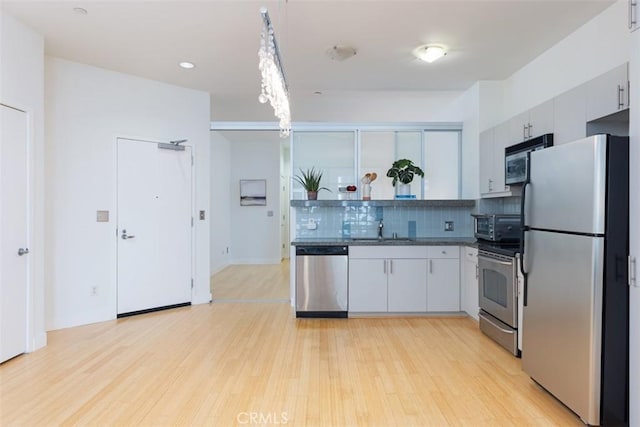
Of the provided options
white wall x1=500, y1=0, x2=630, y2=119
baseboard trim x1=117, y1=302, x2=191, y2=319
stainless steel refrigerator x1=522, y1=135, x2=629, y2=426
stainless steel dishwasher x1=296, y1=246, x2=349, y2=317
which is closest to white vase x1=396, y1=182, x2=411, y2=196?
stainless steel dishwasher x1=296, y1=246, x2=349, y2=317

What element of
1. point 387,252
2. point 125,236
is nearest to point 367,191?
point 387,252

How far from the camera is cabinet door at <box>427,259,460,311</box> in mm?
4086

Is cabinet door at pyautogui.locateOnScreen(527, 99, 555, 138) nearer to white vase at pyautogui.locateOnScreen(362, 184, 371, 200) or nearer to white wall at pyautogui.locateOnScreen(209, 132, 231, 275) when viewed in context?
white vase at pyautogui.locateOnScreen(362, 184, 371, 200)

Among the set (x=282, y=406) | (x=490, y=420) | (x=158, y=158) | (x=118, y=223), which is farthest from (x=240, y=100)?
(x=490, y=420)

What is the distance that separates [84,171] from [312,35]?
110 inches

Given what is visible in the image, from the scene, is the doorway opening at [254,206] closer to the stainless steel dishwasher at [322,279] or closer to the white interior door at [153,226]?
the white interior door at [153,226]

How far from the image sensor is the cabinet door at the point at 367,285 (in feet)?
13.4

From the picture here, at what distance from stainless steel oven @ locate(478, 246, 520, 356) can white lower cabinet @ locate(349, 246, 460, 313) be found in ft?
1.74

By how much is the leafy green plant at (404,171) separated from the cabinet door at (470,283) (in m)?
1.08

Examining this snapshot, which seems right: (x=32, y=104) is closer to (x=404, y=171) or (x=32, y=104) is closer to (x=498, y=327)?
(x=404, y=171)

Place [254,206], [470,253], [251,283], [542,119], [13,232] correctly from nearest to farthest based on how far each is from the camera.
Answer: [13,232], [542,119], [470,253], [251,283], [254,206]

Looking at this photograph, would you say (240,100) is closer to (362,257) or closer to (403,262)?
(362,257)

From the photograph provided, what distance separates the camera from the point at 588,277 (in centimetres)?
196

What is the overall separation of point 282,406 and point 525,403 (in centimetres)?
154
